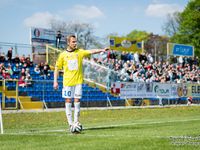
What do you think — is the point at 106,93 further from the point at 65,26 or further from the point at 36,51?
the point at 65,26

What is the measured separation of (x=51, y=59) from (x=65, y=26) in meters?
52.2

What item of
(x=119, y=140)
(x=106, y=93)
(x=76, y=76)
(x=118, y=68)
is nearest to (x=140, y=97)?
(x=106, y=93)

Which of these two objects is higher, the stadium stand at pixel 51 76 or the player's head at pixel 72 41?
the player's head at pixel 72 41

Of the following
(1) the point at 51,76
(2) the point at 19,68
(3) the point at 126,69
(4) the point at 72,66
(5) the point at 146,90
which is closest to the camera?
(4) the point at 72,66

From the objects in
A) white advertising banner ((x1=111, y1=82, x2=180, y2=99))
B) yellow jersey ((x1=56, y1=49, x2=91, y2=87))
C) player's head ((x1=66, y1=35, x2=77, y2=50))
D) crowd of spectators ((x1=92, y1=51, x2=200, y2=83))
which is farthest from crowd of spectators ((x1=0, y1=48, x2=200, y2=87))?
player's head ((x1=66, y1=35, x2=77, y2=50))

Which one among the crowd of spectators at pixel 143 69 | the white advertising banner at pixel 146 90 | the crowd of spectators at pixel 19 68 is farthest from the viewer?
the crowd of spectators at pixel 143 69

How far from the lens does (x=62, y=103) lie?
31047mm

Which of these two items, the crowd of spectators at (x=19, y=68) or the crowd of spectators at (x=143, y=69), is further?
the crowd of spectators at (x=143, y=69)

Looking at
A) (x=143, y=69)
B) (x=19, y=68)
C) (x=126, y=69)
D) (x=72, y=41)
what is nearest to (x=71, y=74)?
(x=72, y=41)

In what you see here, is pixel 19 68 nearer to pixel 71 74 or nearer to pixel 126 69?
pixel 126 69

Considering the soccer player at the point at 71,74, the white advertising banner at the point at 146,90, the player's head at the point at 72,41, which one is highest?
the player's head at the point at 72,41

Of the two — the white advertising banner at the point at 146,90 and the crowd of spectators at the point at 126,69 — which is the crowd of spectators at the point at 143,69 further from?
the white advertising banner at the point at 146,90

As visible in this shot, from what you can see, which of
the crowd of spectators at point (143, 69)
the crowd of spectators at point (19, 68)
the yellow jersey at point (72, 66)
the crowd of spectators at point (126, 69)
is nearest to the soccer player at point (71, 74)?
the yellow jersey at point (72, 66)

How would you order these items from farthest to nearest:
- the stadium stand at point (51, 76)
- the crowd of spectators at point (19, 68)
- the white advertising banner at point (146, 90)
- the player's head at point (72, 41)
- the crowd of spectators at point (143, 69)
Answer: the crowd of spectators at point (143, 69) < the white advertising banner at point (146, 90) < the crowd of spectators at point (19, 68) < the stadium stand at point (51, 76) < the player's head at point (72, 41)
